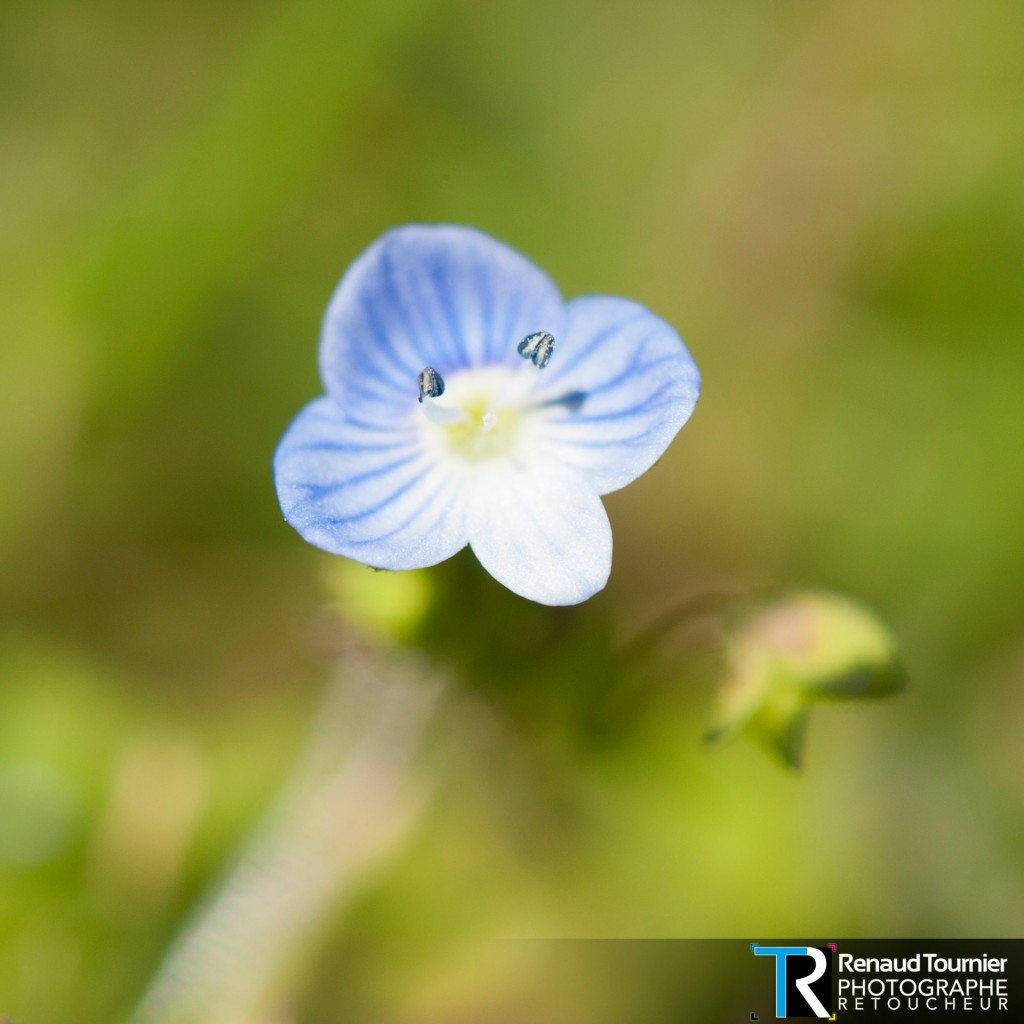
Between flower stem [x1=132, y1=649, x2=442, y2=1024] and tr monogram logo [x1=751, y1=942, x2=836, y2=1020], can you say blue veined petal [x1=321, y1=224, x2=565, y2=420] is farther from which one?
tr monogram logo [x1=751, y1=942, x2=836, y2=1020]

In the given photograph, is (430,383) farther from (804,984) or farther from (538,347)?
(804,984)

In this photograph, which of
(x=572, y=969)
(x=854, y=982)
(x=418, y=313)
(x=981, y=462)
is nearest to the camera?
(x=418, y=313)

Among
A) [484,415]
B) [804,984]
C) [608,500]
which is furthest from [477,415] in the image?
[804,984]

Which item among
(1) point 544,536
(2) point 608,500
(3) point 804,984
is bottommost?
(3) point 804,984

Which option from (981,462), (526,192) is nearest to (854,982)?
(981,462)

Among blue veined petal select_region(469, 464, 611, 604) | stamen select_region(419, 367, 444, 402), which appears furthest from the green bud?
stamen select_region(419, 367, 444, 402)

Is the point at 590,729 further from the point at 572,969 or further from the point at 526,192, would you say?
the point at 526,192
